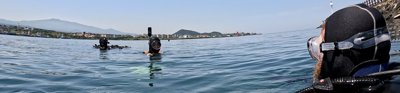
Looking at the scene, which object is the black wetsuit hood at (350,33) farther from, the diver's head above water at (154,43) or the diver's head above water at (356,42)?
the diver's head above water at (154,43)

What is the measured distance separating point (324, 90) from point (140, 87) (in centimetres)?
684

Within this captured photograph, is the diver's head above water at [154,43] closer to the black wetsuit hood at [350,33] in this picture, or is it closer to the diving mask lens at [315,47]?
the diving mask lens at [315,47]

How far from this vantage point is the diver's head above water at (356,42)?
9.41 feet

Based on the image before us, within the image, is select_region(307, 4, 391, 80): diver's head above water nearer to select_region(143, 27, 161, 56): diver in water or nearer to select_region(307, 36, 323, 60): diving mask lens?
select_region(307, 36, 323, 60): diving mask lens

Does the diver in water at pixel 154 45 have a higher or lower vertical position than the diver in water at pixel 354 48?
lower

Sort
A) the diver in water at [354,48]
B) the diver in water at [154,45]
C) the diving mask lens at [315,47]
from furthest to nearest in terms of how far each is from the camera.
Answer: the diver in water at [154,45]
the diving mask lens at [315,47]
the diver in water at [354,48]

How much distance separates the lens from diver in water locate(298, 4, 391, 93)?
284cm

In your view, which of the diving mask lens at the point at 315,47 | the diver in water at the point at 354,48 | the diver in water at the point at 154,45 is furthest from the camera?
the diver in water at the point at 154,45

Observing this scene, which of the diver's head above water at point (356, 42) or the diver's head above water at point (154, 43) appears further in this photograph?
the diver's head above water at point (154, 43)

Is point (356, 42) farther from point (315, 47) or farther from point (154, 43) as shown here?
point (154, 43)

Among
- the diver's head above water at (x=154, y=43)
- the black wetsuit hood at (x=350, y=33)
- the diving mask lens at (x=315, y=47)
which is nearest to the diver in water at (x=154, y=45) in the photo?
the diver's head above water at (x=154, y=43)

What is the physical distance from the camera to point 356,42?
2.88m

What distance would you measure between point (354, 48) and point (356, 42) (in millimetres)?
50

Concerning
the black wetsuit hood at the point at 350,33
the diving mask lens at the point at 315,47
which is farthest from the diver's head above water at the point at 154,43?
the black wetsuit hood at the point at 350,33
